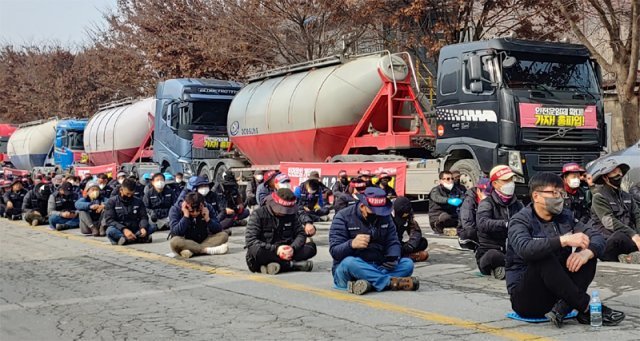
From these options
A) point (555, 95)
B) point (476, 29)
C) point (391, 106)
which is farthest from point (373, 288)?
point (476, 29)

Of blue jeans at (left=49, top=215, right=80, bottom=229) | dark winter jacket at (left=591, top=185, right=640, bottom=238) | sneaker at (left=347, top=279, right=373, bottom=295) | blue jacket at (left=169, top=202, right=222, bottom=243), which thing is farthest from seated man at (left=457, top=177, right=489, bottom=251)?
blue jeans at (left=49, top=215, right=80, bottom=229)

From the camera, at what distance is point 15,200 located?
22.7 meters

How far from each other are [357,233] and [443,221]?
6261mm

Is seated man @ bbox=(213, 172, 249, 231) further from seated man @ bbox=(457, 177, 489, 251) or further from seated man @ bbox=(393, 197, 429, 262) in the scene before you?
seated man @ bbox=(457, 177, 489, 251)

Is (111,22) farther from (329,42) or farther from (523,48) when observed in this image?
(523,48)

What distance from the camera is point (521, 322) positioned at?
22.0ft

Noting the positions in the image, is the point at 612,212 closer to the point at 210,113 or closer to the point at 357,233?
the point at 357,233

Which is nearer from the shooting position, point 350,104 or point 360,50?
point 350,104

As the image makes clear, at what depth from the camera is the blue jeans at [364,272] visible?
27.4 ft

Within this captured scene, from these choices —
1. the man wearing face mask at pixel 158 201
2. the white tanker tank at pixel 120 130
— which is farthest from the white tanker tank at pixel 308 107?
the white tanker tank at pixel 120 130

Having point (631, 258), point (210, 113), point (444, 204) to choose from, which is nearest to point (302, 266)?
point (631, 258)

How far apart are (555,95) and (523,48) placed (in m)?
1.13

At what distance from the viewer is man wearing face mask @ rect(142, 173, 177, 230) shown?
16828 millimetres

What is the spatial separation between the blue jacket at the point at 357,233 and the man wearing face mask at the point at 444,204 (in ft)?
19.2
